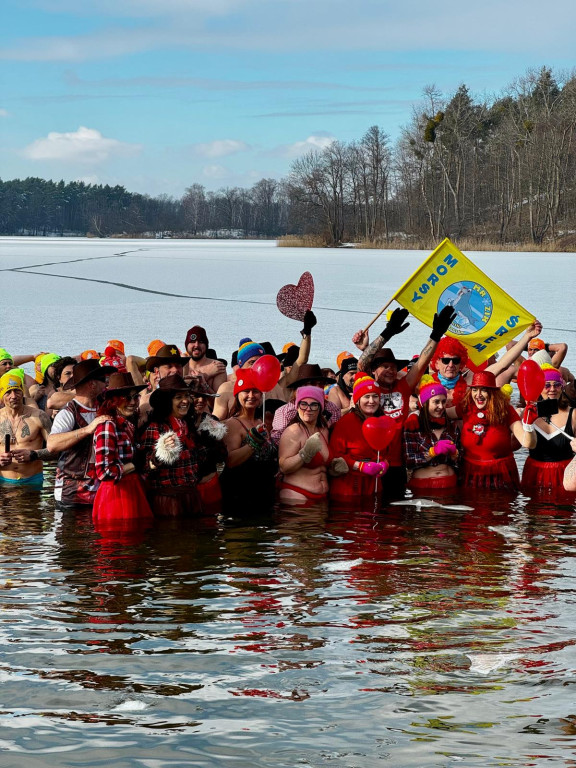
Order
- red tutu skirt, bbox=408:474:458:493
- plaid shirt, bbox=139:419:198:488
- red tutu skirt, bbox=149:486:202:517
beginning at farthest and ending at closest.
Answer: red tutu skirt, bbox=408:474:458:493, red tutu skirt, bbox=149:486:202:517, plaid shirt, bbox=139:419:198:488

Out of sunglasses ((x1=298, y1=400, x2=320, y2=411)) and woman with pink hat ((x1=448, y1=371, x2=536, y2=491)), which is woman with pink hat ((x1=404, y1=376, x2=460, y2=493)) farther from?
sunglasses ((x1=298, y1=400, x2=320, y2=411))

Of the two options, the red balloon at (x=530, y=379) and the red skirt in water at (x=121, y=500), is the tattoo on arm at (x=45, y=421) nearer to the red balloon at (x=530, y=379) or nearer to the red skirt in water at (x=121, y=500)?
the red skirt in water at (x=121, y=500)

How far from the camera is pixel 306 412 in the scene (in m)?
7.94

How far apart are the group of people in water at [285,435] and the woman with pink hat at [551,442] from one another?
0.01 m

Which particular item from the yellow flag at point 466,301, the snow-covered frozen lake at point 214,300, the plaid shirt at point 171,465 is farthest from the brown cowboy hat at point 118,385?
the snow-covered frozen lake at point 214,300

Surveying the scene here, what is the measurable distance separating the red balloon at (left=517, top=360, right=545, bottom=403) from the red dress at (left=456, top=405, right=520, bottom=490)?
1.45ft

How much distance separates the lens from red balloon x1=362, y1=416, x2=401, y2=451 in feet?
25.6

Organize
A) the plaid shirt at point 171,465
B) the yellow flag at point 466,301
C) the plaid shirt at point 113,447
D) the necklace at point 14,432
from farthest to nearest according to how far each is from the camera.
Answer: the yellow flag at point 466,301, the necklace at point 14,432, the plaid shirt at point 171,465, the plaid shirt at point 113,447

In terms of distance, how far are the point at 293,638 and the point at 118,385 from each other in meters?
2.61

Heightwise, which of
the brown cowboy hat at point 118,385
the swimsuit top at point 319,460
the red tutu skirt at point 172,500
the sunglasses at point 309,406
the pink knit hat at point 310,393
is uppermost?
the brown cowboy hat at point 118,385

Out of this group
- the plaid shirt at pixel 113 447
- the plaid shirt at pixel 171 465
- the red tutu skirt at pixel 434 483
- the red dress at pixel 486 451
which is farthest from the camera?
the red tutu skirt at pixel 434 483

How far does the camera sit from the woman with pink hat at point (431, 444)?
8.33 metres

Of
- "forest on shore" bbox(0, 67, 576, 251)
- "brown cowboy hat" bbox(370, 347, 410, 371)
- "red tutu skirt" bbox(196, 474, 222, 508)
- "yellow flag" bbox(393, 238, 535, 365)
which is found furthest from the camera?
"forest on shore" bbox(0, 67, 576, 251)

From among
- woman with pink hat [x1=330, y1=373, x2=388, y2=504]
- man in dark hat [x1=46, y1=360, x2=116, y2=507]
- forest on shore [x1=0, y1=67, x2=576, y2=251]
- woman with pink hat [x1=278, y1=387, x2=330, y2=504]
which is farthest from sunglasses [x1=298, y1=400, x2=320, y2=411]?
forest on shore [x1=0, y1=67, x2=576, y2=251]
